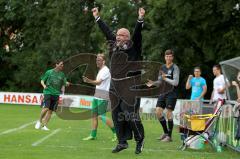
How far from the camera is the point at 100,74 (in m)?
12.3

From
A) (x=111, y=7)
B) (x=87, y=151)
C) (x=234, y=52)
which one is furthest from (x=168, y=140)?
(x=111, y=7)

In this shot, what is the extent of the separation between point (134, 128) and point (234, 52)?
2424 centimetres

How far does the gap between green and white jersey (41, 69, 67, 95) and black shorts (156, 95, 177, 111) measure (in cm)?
335

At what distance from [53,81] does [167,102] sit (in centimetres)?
388

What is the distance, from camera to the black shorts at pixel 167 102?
1297cm

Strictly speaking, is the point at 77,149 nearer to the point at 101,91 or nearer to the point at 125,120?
the point at 125,120

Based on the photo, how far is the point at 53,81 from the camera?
15.5 meters

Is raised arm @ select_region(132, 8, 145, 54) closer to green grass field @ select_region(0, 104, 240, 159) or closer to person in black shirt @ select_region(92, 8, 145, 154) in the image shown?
person in black shirt @ select_region(92, 8, 145, 154)

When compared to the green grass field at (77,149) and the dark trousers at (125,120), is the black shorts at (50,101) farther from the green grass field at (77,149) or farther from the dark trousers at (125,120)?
the dark trousers at (125,120)

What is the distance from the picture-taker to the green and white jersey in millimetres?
15516

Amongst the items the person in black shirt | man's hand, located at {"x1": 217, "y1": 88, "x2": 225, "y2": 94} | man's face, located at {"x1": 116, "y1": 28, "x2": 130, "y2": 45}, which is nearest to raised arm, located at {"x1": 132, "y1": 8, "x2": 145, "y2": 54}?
the person in black shirt

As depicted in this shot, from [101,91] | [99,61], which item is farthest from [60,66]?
[99,61]

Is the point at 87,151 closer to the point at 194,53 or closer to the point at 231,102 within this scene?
the point at 231,102

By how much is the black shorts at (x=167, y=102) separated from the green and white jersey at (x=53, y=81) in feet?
11.0
